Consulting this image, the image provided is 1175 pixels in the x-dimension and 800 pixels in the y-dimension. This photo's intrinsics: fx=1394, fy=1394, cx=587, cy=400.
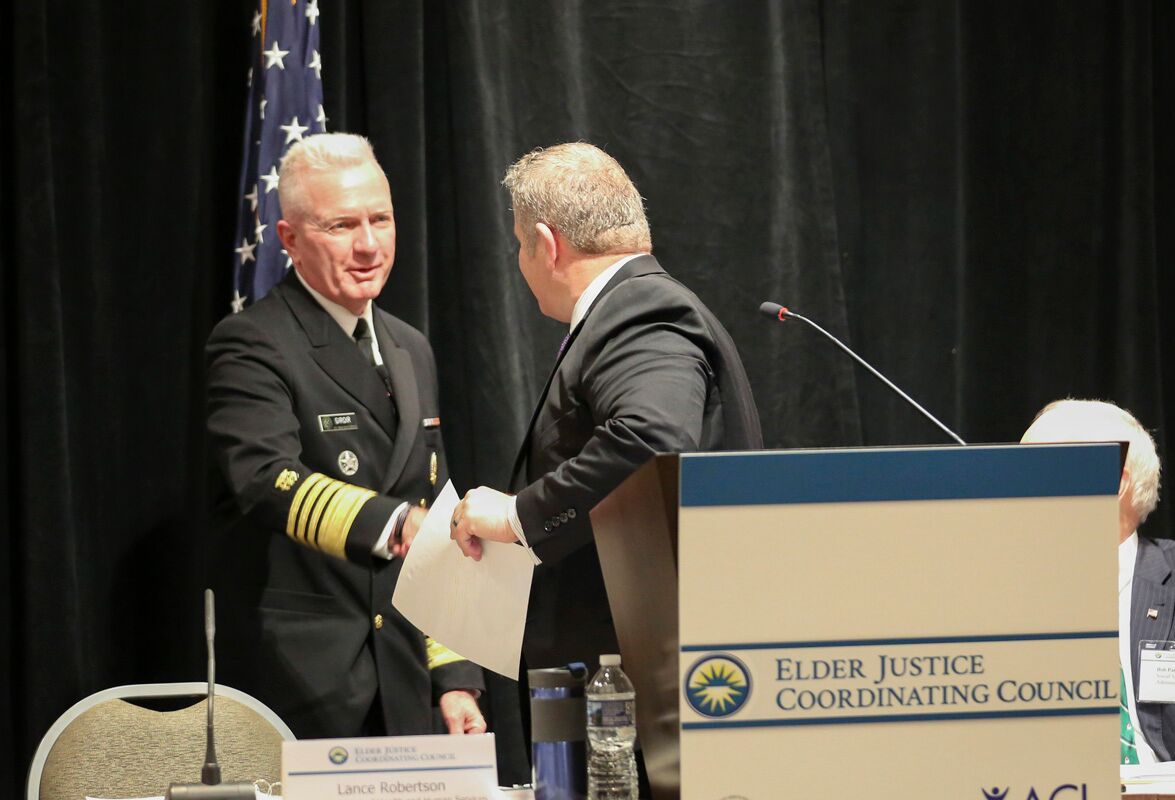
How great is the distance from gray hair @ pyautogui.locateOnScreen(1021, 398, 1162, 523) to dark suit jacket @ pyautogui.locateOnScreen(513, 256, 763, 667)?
0.86 m


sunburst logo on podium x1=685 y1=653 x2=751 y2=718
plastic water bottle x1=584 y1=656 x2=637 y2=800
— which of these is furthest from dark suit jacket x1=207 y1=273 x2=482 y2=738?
sunburst logo on podium x1=685 y1=653 x2=751 y2=718

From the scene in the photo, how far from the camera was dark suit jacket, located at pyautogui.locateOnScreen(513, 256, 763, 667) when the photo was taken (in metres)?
2.29

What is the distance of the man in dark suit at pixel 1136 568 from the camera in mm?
2922

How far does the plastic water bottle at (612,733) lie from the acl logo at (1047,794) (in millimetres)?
374

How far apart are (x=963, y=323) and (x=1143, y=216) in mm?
707

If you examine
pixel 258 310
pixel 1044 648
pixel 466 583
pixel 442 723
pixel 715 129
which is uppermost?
pixel 715 129

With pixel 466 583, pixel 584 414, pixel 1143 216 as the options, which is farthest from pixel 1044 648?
pixel 1143 216

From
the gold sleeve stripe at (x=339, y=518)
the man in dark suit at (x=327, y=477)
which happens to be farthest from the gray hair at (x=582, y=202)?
the gold sleeve stripe at (x=339, y=518)

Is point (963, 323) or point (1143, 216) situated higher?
point (1143, 216)

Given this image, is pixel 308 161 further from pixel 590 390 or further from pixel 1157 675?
pixel 1157 675

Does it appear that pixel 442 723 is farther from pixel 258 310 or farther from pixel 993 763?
pixel 993 763

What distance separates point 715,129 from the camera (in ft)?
13.9

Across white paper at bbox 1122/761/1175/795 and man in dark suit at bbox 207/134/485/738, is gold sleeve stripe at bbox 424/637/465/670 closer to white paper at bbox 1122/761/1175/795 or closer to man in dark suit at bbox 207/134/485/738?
man in dark suit at bbox 207/134/485/738

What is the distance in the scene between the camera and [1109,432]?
10.2 ft
